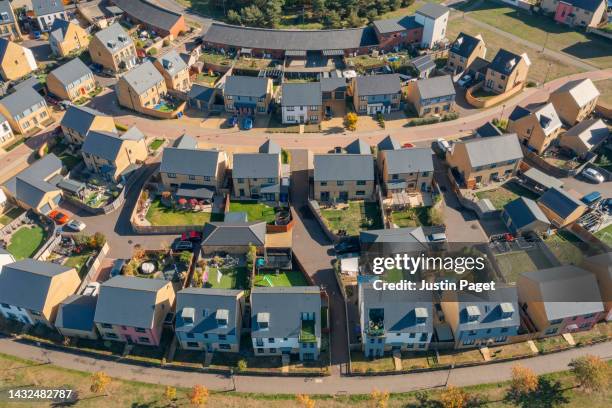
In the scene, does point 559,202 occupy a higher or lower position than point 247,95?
lower

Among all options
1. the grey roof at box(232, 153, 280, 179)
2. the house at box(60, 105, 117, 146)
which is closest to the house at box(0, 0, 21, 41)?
the house at box(60, 105, 117, 146)

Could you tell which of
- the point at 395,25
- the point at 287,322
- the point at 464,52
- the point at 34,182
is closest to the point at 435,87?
the point at 464,52

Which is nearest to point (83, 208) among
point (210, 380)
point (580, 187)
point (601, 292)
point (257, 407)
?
point (210, 380)

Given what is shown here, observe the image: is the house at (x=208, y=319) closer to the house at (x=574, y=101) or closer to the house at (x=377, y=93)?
the house at (x=377, y=93)

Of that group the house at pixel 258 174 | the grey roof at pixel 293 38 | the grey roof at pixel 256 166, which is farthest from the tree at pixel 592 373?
the grey roof at pixel 293 38

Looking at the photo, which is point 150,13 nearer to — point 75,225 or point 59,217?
point 59,217
